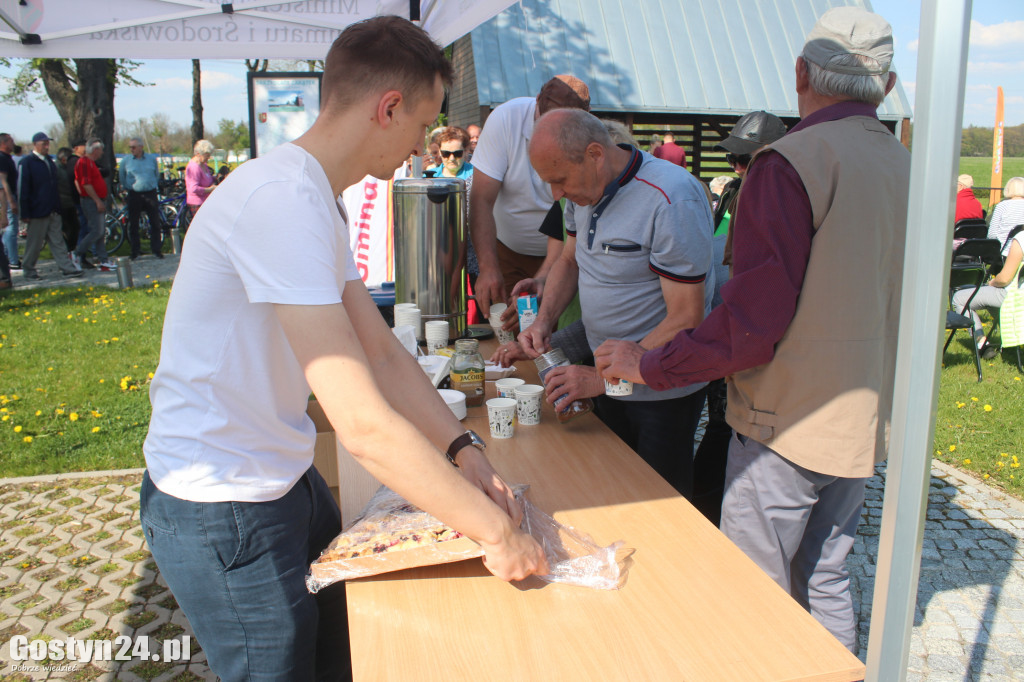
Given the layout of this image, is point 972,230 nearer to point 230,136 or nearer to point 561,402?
point 561,402

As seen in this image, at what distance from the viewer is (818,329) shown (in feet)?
5.63

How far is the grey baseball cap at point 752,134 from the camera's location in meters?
4.50

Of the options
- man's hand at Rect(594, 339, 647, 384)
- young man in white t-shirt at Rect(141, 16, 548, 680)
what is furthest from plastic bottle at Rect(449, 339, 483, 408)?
young man in white t-shirt at Rect(141, 16, 548, 680)

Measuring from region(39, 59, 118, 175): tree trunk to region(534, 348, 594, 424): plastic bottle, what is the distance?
15.2 m

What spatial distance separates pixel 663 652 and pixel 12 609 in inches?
118

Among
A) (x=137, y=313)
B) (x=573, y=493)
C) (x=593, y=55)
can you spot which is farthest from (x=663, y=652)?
(x=593, y=55)

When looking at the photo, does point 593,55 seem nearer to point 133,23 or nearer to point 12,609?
point 133,23

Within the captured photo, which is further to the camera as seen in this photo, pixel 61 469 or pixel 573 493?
pixel 61 469

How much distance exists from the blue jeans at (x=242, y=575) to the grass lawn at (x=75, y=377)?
3533 mm

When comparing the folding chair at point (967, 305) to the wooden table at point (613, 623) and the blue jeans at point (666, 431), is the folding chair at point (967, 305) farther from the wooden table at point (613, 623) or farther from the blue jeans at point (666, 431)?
the wooden table at point (613, 623)

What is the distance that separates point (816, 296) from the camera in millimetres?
1697

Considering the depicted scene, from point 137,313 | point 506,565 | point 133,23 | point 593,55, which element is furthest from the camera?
point 593,55

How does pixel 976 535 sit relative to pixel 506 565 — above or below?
below

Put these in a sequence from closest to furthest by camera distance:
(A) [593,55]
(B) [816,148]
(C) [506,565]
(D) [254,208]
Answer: (D) [254,208] → (C) [506,565] → (B) [816,148] → (A) [593,55]
